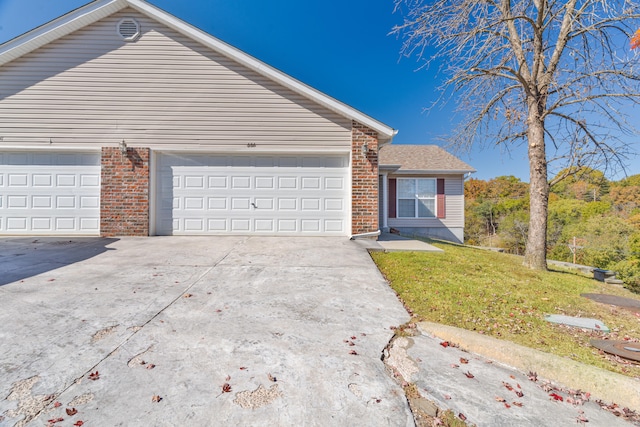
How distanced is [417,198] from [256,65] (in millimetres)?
8741

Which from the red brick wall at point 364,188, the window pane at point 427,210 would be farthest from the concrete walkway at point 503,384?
the window pane at point 427,210

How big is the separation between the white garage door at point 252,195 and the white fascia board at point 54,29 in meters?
3.85

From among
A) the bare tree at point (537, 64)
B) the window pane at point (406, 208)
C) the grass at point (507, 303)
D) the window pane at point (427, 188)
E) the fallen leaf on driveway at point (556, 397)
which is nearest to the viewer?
the fallen leaf on driveway at point (556, 397)

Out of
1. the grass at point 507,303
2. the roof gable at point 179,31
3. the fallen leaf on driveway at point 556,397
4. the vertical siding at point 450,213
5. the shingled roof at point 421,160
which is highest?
the roof gable at point 179,31

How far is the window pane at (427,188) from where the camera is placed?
500 inches

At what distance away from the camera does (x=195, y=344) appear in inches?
92.0

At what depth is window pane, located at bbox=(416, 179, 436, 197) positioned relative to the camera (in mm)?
12711

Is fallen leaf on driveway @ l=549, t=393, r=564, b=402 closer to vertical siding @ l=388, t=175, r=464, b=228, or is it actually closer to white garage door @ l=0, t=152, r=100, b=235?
white garage door @ l=0, t=152, r=100, b=235

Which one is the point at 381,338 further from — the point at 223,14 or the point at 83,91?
the point at 223,14

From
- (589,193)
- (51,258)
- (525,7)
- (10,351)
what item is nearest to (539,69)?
(525,7)

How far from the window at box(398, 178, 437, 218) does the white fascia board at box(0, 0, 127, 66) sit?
442 inches

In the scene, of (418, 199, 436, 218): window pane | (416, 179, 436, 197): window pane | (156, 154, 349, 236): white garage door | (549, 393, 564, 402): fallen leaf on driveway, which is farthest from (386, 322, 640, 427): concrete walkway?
(416, 179, 436, 197): window pane

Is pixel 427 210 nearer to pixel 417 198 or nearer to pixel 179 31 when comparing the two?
pixel 417 198

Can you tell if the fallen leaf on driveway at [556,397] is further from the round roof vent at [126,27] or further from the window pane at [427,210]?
the window pane at [427,210]
